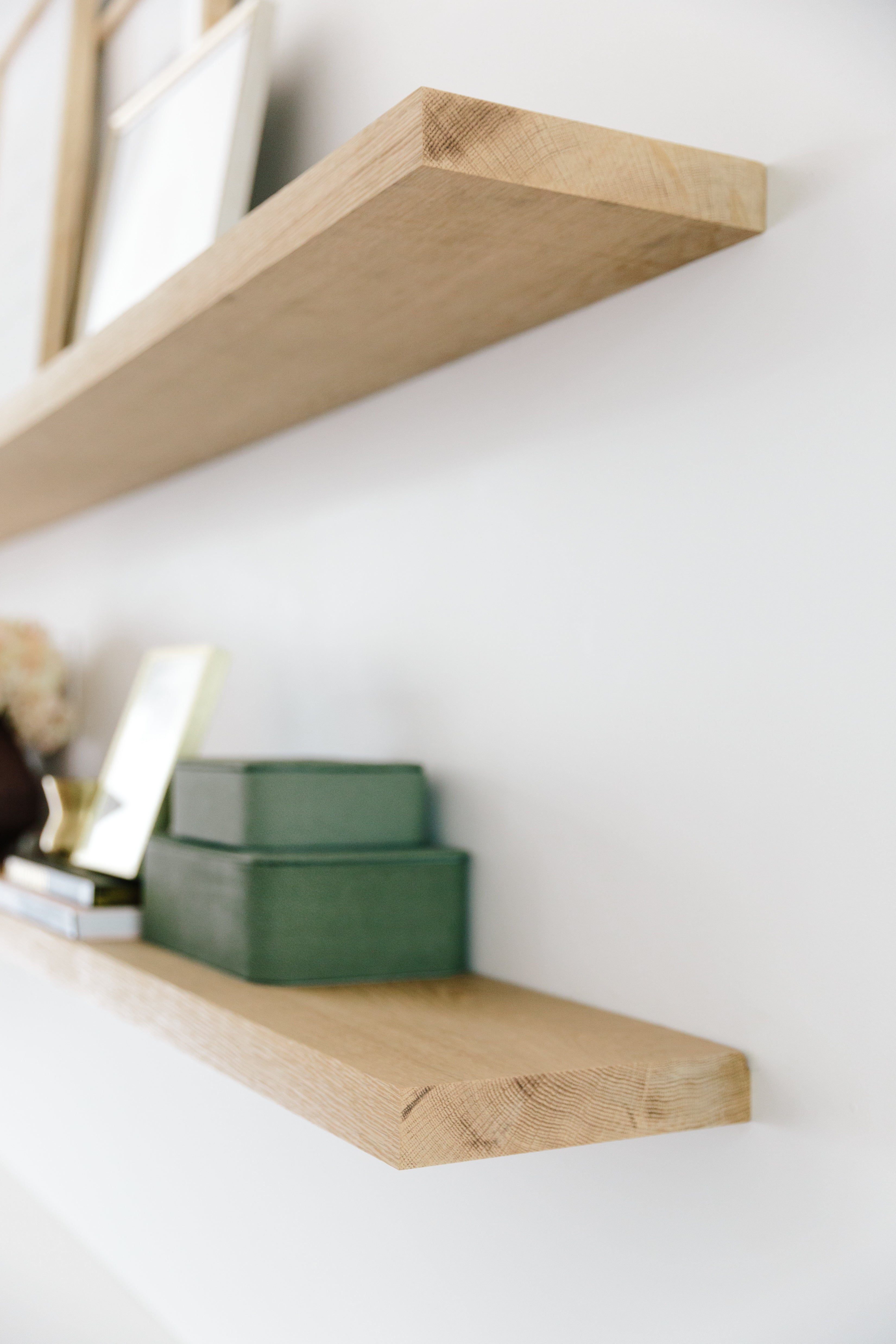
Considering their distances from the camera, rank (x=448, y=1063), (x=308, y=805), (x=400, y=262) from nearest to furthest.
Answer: (x=448, y=1063) → (x=400, y=262) → (x=308, y=805)

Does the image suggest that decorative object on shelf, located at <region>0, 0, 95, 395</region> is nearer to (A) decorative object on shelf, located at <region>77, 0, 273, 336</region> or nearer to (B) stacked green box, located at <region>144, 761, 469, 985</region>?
(A) decorative object on shelf, located at <region>77, 0, 273, 336</region>

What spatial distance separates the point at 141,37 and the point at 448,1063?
4.09ft

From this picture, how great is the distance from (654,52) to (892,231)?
0.21 m

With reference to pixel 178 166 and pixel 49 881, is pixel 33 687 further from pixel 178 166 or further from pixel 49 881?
pixel 178 166

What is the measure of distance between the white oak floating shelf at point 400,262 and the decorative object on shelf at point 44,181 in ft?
1.06

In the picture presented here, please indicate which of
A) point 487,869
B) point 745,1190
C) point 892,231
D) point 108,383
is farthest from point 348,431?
point 745,1190

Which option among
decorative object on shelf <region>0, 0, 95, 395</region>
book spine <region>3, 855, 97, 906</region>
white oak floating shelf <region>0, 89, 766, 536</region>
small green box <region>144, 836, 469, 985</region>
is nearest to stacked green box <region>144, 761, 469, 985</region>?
small green box <region>144, 836, 469, 985</region>

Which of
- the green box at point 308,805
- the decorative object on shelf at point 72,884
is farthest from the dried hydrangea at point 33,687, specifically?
the green box at point 308,805

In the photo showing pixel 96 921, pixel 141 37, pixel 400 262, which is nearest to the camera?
pixel 400 262

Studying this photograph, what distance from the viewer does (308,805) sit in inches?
30.4

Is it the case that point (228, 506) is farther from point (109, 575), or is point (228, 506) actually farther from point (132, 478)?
point (109, 575)

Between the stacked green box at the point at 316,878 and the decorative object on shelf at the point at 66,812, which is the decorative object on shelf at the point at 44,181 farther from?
the stacked green box at the point at 316,878

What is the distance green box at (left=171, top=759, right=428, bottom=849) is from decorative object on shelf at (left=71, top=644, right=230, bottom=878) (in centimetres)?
10

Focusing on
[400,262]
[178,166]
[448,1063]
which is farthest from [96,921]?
[178,166]
